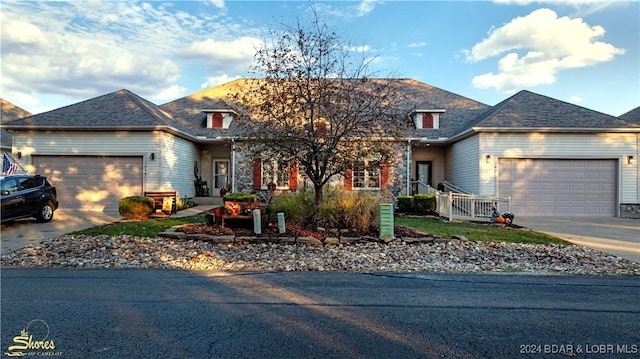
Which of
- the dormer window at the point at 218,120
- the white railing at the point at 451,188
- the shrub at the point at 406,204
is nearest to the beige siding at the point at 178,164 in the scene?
the dormer window at the point at 218,120

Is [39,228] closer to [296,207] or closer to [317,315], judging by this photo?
[296,207]

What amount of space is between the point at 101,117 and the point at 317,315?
15.4 m

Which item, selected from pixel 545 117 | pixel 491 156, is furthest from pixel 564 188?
pixel 491 156

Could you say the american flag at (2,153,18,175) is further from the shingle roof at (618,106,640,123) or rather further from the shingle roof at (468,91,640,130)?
the shingle roof at (618,106,640,123)

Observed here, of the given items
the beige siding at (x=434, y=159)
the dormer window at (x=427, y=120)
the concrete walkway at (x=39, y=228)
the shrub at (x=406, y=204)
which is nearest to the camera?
the concrete walkway at (x=39, y=228)

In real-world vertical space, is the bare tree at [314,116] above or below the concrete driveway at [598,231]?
above

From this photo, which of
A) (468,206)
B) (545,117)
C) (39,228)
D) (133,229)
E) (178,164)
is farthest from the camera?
(178,164)

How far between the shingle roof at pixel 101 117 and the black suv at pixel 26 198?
4053 millimetres

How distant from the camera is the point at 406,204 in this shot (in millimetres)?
15336

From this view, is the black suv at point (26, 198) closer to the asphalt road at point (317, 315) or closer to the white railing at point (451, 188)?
the asphalt road at point (317, 315)

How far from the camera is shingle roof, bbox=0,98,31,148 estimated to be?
68.1 ft

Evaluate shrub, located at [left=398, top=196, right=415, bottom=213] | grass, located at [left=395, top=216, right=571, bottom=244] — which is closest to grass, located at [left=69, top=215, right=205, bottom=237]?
grass, located at [left=395, top=216, right=571, bottom=244]

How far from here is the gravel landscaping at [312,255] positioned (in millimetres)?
6887

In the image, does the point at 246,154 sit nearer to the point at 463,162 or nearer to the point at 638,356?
the point at 638,356
